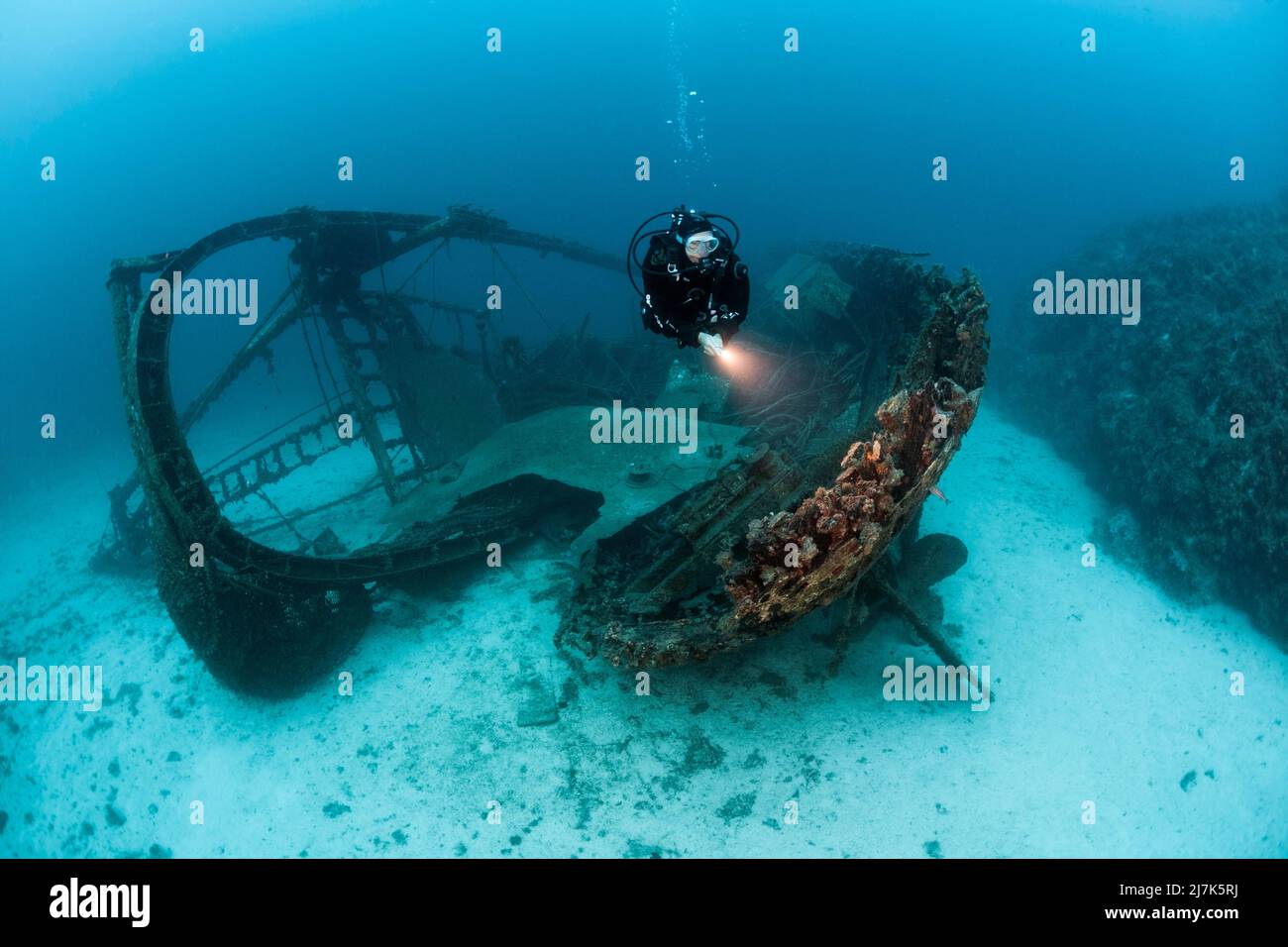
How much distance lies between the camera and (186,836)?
24.2 ft

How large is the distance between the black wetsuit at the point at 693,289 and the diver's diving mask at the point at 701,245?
5 cm

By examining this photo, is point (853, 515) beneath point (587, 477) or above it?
beneath

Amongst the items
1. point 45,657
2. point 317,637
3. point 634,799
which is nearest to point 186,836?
point 317,637

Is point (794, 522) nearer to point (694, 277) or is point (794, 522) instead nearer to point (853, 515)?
point (853, 515)

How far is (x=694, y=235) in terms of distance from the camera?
532cm

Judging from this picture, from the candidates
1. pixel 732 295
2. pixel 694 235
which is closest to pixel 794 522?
pixel 732 295

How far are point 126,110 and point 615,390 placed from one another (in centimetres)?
17682

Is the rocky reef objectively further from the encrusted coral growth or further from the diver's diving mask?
the diver's diving mask

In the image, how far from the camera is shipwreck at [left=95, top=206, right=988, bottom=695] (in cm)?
558

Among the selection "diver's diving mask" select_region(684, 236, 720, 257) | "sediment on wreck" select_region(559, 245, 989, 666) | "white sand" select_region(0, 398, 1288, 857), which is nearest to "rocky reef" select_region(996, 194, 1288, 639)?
"white sand" select_region(0, 398, 1288, 857)

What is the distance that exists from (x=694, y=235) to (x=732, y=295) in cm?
68

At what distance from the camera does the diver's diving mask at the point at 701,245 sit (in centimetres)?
529

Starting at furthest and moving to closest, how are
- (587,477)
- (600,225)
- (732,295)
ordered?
(600,225)
(587,477)
(732,295)

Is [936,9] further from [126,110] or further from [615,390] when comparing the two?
[126,110]
